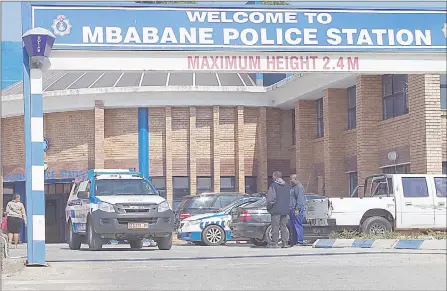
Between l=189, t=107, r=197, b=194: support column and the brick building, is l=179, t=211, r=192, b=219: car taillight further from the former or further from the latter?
l=189, t=107, r=197, b=194: support column

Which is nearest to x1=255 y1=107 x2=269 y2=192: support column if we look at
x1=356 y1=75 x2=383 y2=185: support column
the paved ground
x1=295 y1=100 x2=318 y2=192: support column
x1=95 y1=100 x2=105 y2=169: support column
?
x1=295 y1=100 x2=318 y2=192: support column

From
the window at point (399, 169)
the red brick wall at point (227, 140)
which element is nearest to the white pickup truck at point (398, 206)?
the window at point (399, 169)

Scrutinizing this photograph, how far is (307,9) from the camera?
15391mm

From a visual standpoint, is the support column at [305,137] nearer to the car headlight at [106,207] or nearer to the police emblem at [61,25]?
the car headlight at [106,207]

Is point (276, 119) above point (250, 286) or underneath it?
above

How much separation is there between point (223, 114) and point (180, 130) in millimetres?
1853

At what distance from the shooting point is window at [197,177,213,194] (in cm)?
3497

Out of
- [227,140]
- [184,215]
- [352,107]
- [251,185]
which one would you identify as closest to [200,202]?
[184,215]

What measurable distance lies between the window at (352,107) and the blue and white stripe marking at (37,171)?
57.6 feet

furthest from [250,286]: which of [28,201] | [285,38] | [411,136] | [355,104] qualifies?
[355,104]

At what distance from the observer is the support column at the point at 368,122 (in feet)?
92.4

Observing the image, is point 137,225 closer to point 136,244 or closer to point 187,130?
point 136,244

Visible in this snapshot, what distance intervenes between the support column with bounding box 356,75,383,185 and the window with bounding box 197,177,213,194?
8.29 meters

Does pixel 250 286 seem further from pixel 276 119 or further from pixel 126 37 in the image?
pixel 276 119
